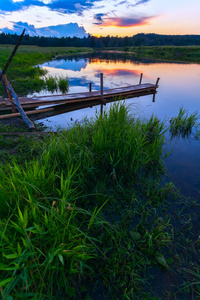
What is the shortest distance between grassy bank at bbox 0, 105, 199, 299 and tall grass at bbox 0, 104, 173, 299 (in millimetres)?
12

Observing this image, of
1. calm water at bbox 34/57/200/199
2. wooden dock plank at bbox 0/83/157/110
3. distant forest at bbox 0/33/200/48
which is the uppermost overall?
distant forest at bbox 0/33/200/48

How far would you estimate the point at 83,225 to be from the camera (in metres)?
2.79

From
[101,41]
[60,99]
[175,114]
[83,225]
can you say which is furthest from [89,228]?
[101,41]

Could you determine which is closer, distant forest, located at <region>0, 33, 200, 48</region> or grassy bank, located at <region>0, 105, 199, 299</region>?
grassy bank, located at <region>0, 105, 199, 299</region>

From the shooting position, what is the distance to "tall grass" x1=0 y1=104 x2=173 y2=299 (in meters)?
1.70

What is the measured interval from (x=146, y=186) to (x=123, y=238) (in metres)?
1.72

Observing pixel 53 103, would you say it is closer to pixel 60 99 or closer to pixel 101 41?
pixel 60 99

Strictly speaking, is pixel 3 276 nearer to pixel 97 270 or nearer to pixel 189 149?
pixel 97 270

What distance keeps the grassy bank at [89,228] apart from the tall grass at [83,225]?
12 millimetres

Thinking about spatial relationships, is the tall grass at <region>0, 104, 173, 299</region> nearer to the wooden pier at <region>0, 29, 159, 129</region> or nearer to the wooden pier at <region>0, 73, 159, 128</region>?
the wooden pier at <region>0, 29, 159, 129</region>

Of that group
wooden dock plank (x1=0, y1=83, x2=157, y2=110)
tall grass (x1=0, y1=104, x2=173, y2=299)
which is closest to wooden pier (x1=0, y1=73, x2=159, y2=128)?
wooden dock plank (x1=0, y1=83, x2=157, y2=110)

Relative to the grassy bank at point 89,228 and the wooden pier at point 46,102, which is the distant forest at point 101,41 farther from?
the grassy bank at point 89,228

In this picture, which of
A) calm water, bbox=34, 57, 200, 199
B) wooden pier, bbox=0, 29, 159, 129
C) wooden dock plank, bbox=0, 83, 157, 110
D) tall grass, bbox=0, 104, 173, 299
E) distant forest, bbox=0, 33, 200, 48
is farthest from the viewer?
distant forest, bbox=0, 33, 200, 48

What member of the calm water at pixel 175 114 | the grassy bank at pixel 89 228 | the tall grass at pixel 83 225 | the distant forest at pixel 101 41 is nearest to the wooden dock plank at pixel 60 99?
the calm water at pixel 175 114
